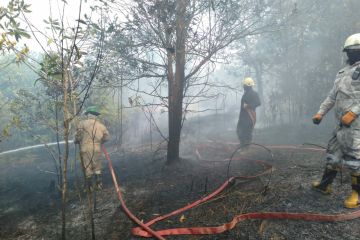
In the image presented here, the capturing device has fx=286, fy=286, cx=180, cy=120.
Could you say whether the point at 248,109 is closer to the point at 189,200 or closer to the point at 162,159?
A: the point at 162,159

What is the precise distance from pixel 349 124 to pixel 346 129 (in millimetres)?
102

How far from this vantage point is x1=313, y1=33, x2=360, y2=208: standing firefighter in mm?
3698

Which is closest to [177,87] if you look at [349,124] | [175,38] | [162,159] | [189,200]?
[175,38]

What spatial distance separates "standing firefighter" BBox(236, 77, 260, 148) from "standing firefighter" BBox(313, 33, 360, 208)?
410cm

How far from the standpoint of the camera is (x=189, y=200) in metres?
4.89

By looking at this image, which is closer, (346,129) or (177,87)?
(346,129)

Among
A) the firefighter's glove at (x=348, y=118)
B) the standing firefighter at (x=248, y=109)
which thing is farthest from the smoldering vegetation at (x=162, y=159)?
the firefighter's glove at (x=348, y=118)

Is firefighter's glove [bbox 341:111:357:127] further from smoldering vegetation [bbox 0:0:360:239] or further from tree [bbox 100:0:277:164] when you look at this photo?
tree [bbox 100:0:277:164]

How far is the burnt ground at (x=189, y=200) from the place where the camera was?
11.6ft

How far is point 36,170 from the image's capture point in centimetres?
935

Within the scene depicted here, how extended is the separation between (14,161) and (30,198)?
5756 millimetres

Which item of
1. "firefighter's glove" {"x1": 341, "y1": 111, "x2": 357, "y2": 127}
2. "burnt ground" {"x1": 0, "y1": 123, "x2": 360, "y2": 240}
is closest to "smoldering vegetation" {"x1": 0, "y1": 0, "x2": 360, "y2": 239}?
"burnt ground" {"x1": 0, "y1": 123, "x2": 360, "y2": 240}

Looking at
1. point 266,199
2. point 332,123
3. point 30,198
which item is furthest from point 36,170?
point 332,123

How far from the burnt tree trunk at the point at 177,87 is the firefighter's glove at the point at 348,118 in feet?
12.0
